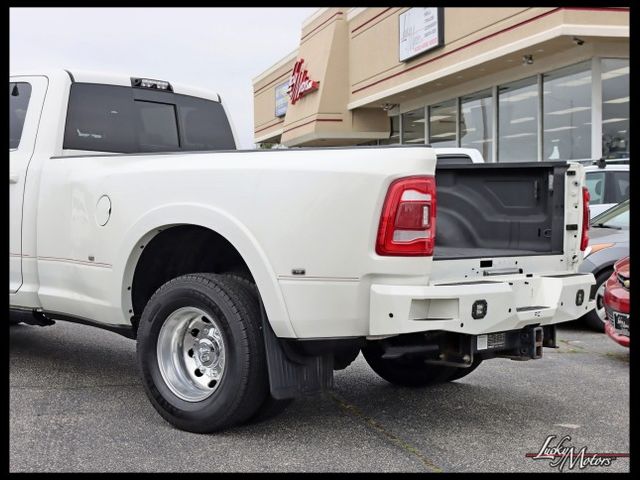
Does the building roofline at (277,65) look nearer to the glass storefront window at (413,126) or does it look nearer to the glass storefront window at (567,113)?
the glass storefront window at (413,126)

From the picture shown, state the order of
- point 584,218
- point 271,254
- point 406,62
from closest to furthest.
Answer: point 271,254, point 584,218, point 406,62

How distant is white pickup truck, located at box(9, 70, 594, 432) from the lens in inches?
154

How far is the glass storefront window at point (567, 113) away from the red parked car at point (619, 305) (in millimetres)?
9164

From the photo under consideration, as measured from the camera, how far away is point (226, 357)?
4230mm

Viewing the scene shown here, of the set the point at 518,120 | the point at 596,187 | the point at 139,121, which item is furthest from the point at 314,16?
the point at 139,121

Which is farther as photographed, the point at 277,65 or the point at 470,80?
the point at 277,65

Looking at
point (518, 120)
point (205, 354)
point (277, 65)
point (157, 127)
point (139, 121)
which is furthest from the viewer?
point (277, 65)

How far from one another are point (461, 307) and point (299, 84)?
22.7 m

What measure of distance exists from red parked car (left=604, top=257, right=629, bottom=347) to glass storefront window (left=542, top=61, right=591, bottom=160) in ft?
30.1

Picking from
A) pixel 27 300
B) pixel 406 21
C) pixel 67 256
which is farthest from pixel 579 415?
pixel 406 21

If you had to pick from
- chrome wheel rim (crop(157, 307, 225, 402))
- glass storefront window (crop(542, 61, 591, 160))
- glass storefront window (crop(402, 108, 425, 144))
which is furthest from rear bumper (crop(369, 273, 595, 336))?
glass storefront window (crop(402, 108, 425, 144))

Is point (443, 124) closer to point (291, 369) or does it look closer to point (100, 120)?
point (100, 120)

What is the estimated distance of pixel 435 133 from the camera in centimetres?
2102

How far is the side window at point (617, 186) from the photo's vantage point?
1008cm
